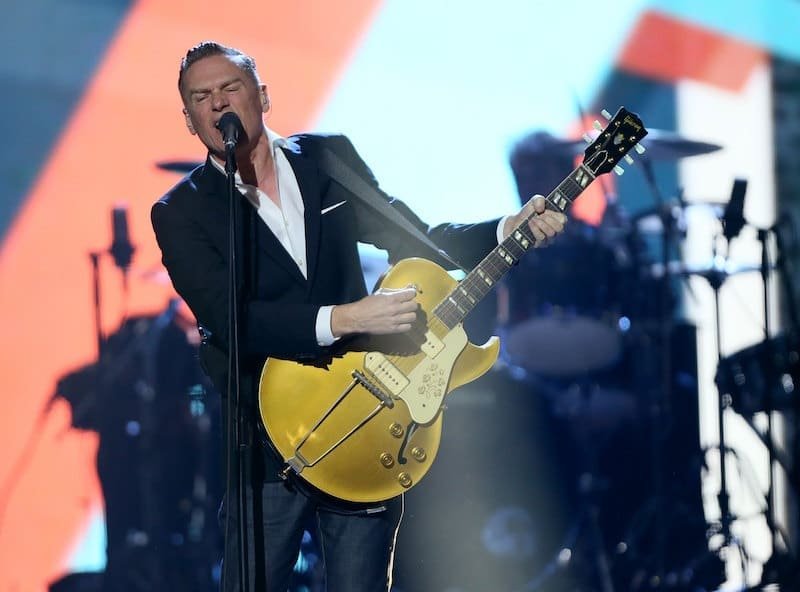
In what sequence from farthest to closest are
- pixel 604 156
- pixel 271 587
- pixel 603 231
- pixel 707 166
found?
1. pixel 707 166
2. pixel 603 231
3. pixel 604 156
4. pixel 271 587

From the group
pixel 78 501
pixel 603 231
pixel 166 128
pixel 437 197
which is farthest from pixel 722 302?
pixel 78 501

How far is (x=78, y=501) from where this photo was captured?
4.29m

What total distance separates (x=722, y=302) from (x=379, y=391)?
11.7 feet

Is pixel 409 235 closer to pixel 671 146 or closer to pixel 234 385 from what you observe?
pixel 234 385

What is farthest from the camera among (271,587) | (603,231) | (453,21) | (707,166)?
(707,166)

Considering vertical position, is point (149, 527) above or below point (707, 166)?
below

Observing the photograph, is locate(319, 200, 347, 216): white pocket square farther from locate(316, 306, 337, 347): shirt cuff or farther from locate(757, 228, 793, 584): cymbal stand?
locate(757, 228, 793, 584): cymbal stand

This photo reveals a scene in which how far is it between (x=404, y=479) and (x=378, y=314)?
0.41 meters

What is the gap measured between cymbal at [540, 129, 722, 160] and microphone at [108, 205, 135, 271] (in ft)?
5.68

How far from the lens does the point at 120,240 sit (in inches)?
156

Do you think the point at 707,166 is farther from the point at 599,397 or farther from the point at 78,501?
the point at 78,501

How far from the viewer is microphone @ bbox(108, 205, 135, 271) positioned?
13.0ft

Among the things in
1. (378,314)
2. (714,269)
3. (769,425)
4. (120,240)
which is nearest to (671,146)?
(714,269)

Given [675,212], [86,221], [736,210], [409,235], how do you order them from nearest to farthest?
[409,235], [86,221], [736,210], [675,212]
